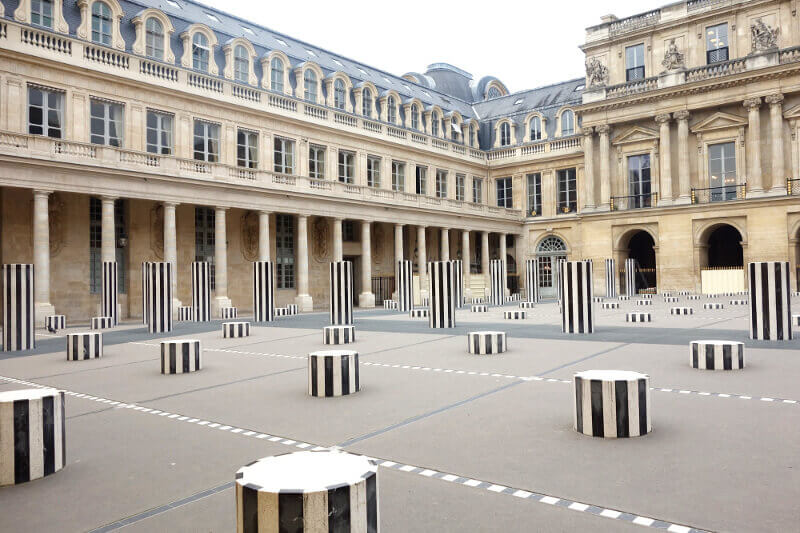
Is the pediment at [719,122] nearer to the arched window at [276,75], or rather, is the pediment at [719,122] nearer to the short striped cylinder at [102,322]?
the arched window at [276,75]

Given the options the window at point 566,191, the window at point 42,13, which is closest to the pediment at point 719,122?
the window at point 566,191

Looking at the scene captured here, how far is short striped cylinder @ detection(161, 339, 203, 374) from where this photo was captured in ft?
32.8

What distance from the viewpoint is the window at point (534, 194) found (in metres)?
47.2

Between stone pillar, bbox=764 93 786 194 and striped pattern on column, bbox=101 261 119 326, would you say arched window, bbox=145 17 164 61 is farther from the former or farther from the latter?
stone pillar, bbox=764 93 786 194

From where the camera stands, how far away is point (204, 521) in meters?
3.71

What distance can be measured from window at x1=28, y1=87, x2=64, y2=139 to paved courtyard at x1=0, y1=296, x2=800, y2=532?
16630mm

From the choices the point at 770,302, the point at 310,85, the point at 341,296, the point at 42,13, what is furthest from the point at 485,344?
the point at 310,85

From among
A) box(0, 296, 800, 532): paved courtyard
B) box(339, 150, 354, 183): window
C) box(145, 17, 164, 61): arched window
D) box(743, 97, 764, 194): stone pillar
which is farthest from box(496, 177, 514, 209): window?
box(0, 296, 800, 532): paved courtyard

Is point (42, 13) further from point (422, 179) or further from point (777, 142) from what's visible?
point (777, 142)

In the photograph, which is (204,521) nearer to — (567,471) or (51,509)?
(51,509)

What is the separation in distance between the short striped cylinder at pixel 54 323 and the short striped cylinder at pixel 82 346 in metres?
9.03

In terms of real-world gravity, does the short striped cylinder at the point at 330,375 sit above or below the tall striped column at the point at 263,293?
below

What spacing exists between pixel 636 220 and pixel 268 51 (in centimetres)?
2646

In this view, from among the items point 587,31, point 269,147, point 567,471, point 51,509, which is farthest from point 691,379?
point 587,31
